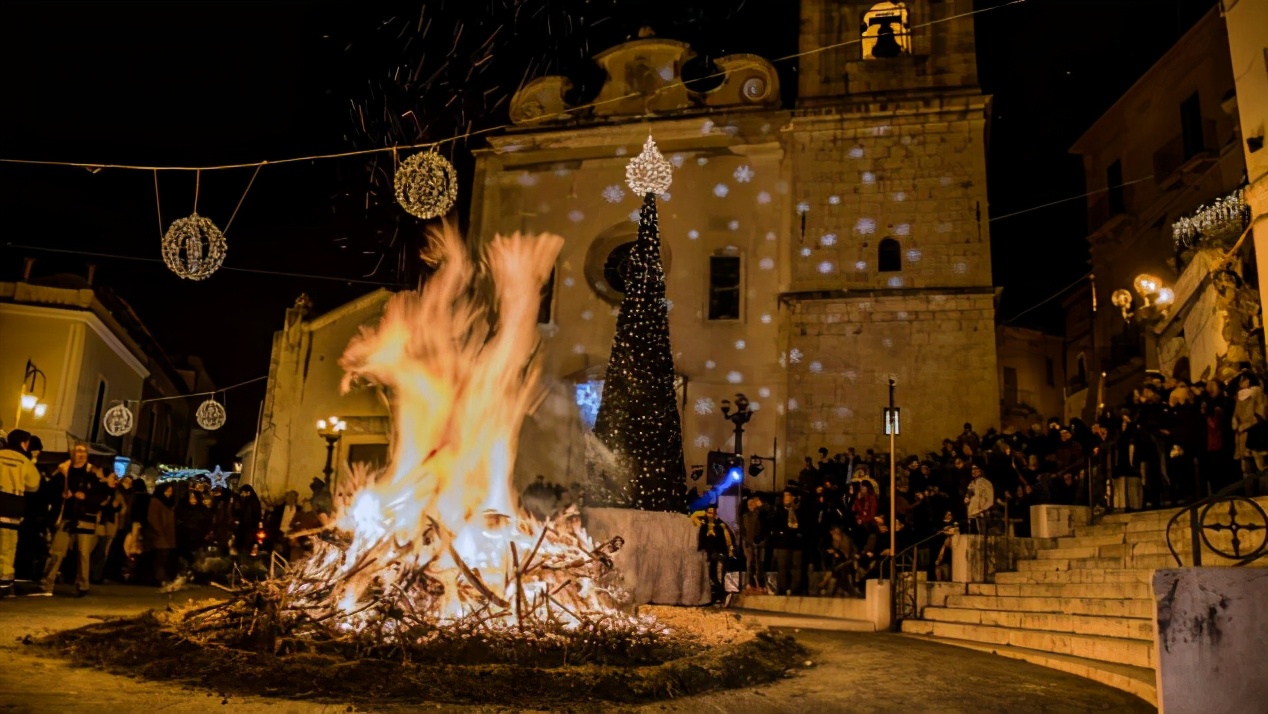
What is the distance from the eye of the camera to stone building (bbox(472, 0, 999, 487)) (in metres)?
21.8

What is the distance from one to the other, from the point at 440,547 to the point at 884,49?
2018 cm

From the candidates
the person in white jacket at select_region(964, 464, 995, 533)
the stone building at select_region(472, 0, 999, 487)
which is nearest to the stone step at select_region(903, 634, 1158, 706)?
the person in white jacket at select_region(964, 464, 995, 533)

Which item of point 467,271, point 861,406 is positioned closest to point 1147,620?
point 861,406

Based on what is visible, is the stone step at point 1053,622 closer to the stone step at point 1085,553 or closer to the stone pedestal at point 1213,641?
the stone step at point 1085,553

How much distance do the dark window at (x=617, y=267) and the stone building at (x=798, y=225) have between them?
0.26 ft

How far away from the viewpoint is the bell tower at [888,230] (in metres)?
21.5

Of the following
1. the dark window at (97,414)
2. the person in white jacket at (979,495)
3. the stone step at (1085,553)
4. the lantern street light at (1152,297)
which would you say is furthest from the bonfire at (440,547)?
the dark window at (97,414)

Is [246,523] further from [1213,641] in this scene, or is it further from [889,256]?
[889,256]

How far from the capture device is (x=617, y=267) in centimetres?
2453

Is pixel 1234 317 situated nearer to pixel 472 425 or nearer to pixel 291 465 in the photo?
pixel 472 425

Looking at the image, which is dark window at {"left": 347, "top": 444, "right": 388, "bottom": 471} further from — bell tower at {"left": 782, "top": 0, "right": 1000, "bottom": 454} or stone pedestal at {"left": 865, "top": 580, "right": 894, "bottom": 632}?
stone pedestal at {"left": 865, "top": 580, "right": 894, "bottom": 632}

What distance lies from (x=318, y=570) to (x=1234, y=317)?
14.8 metres

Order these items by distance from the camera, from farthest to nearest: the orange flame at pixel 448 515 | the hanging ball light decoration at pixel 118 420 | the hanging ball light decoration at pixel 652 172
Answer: the hanging ball light decoration at pixel 118 420, the hanging ball light decoration at pixel 652 172, the orange flame at pixel 448 515

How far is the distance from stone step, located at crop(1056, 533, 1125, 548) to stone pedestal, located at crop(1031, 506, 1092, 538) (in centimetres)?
23
